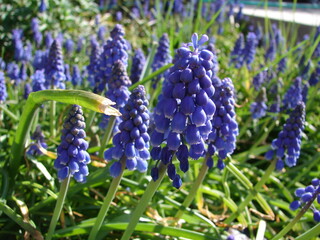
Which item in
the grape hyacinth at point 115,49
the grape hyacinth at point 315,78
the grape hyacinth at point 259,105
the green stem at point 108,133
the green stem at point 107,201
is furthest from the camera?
the grape hyacinth at point 315,78

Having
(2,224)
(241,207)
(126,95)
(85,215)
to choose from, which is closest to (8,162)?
(2,224)

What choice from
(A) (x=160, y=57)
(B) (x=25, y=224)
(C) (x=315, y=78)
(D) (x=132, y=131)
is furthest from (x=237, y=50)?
(B) (x=25, y=224)

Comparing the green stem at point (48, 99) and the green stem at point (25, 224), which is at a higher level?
the green stem at point (48, 99)

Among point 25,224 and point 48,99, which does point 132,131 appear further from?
point 25,224

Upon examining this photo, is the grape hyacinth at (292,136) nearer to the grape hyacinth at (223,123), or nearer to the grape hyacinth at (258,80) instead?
the grape hyacinth at (223,123)

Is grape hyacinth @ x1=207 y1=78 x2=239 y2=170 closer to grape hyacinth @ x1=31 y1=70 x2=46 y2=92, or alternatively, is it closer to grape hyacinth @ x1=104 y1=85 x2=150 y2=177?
grape hyacinth @ x1=104 y1=85 x2=150 y2=177

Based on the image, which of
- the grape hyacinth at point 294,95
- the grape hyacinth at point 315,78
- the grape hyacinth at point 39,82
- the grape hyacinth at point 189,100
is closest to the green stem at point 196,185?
the grape hyacinth at point 189,100
